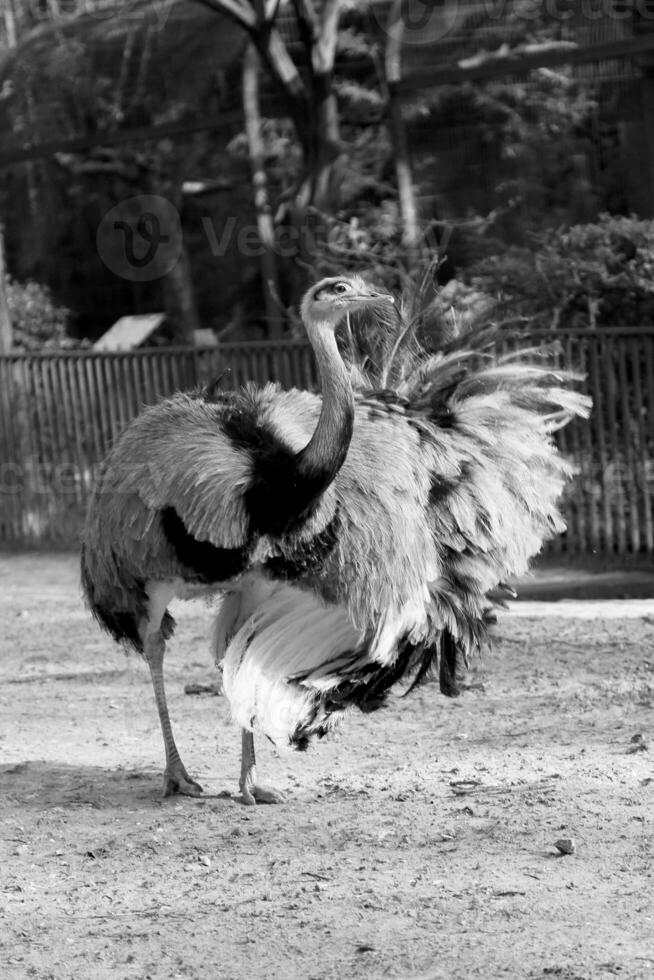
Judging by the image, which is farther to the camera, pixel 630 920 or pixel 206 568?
pixel 206 568

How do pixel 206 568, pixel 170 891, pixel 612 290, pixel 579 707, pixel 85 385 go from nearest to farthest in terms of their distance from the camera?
1. pixel 170 891
2. pixel 206 568
3. pixel 579 707
4. pixel 612 290
5. pixel 85 385

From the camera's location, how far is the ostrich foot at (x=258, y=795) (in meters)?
5.11

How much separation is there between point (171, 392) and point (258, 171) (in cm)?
398

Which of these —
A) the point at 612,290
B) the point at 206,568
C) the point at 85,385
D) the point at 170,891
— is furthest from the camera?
the point at 85,385

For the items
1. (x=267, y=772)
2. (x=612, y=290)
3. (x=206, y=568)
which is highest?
(x=612, y=290)

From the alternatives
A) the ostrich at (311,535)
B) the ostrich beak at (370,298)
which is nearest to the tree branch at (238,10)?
the ostrich at (311,535)

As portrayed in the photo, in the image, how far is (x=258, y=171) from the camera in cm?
1358

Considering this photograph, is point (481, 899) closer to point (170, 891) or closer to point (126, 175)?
point (170, 891)

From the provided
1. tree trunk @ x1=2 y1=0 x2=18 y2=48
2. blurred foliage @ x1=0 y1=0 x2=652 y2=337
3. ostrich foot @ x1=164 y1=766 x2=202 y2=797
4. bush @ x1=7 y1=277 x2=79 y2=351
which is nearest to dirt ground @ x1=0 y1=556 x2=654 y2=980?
ostrich foot @ x1=164 y1=766 x2=202 y2=797

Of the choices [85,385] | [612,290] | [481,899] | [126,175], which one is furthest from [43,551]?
[481,899]

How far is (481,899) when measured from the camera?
13.4ft

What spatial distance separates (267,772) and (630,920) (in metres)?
1.87

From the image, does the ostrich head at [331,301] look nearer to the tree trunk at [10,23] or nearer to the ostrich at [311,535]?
the ostrich at [311,535]
